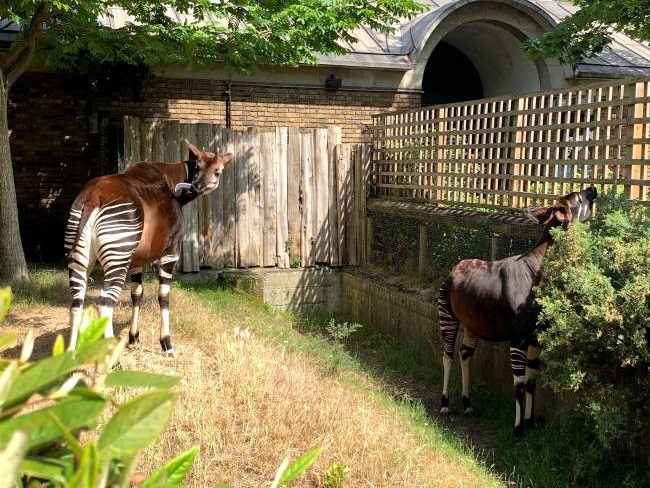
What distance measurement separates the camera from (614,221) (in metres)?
5.78

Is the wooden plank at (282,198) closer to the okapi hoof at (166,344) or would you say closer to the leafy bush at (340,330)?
the leafy bush at (340,330)

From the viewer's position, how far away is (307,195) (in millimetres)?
11305

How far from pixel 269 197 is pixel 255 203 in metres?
0.23

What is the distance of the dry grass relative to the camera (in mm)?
4410

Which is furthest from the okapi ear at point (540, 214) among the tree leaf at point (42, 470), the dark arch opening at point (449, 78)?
the dark arch opening at point (449, 78)

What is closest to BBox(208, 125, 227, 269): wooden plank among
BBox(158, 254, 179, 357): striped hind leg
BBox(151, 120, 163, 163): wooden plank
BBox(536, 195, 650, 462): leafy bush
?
BBox(151, 120, 163, 163): wooden plank

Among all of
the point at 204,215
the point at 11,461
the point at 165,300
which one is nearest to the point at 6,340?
the point at 11,461

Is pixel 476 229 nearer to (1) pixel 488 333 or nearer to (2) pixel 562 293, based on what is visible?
(1) pixel 488 333

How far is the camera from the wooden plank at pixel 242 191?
10922mm

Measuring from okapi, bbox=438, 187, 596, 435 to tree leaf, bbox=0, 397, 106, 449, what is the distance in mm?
5224

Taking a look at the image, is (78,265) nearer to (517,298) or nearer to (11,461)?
(517,298)

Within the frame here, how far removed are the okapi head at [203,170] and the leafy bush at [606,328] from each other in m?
3.06

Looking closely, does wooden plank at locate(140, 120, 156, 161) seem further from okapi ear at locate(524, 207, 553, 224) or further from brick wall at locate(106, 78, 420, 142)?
okapi ear at locate(524, 207, 553, 224)

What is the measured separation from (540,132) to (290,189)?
174 inches
